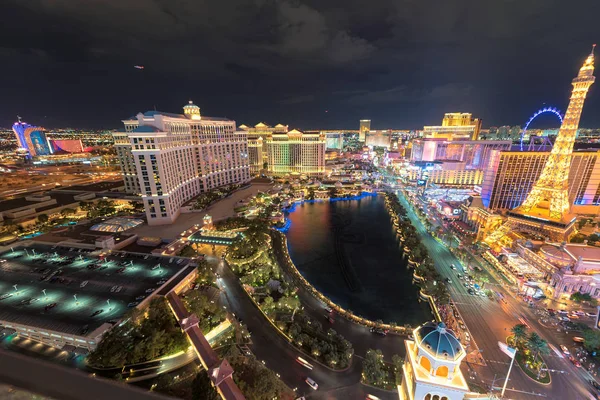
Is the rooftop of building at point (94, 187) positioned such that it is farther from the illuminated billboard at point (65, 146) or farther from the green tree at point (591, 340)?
the illuminated billboard at point (65, 146)

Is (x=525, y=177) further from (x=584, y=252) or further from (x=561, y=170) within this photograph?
(x=584, y=252)

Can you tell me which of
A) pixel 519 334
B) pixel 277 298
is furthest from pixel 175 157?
pixel 519 334

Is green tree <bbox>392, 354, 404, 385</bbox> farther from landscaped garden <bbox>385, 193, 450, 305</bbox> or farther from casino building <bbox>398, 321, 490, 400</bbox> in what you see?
landscaped garden <bbox>385, 193, 450, 305</bbox>

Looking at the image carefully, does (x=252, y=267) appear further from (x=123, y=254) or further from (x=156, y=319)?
(x=123, y=254)

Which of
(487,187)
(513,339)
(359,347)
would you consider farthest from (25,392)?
(487,187)

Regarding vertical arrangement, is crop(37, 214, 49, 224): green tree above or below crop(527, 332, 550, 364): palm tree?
above

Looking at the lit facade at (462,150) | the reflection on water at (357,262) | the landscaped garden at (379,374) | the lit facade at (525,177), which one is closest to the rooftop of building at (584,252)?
the reflection on water at (357,262)

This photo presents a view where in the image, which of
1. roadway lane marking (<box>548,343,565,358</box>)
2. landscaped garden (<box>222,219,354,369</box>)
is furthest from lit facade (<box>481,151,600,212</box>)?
landscaped garden (<box>222,219,354,369</box>)
